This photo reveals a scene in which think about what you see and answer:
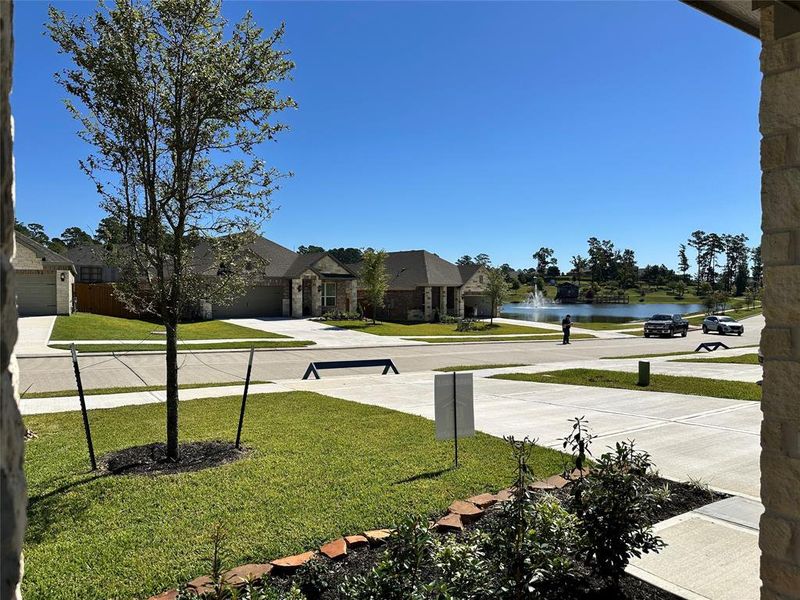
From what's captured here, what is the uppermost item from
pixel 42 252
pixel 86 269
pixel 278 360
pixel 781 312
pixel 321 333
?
pixel 42 252

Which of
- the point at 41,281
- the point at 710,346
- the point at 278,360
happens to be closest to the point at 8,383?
the point at 278,360

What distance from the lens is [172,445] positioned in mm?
6648

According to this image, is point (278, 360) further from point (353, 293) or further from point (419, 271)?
point (419, 271)

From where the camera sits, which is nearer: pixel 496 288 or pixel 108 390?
pixel 108 390

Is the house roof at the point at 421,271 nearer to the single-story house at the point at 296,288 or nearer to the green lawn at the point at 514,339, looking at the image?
the single-story house at the point at 296,288

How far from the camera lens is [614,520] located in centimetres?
358

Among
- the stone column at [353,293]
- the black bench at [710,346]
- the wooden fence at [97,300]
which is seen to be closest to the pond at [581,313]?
the stone column at [353,293]

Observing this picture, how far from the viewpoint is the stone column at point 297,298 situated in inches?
1645

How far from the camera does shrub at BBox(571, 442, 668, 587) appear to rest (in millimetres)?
3559

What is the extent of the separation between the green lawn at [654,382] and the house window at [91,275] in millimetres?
38244

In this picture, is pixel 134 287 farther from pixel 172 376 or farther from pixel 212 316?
pixel 212 316

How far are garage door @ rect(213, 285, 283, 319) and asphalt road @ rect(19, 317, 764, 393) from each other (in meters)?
17.6

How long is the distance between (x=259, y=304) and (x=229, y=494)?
3775 cm

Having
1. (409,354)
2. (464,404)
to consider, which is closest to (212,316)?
(409,354)
